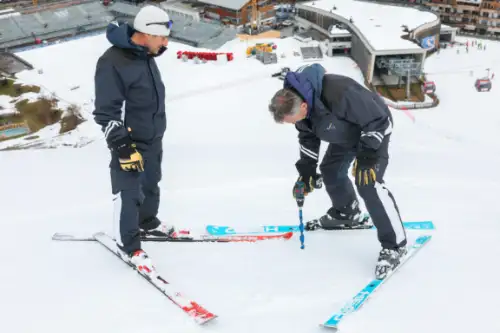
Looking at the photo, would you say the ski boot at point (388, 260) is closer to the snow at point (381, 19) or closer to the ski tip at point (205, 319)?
the ski tip at point (205, 319)

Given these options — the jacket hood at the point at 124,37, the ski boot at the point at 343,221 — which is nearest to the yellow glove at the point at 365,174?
the ski boot at the point at 343,221

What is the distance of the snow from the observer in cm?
3000

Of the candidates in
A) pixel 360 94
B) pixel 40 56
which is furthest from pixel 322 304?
pixel 40 56

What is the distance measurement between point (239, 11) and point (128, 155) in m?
39.4

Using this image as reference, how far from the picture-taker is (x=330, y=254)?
475cm

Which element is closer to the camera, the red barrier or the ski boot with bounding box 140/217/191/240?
the ski boot with bounding box 140/217/191/240

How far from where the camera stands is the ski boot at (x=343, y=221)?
5.27m

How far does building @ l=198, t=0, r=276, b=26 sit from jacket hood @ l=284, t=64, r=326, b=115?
38.8 metres

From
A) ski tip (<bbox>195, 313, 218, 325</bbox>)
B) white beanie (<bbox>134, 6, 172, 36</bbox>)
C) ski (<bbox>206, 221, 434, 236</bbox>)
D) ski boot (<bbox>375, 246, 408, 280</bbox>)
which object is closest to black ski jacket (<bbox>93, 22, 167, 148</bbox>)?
white beanie (<bbox>134, 6, 172, 36</bbox>)

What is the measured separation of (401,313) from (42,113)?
2318cm

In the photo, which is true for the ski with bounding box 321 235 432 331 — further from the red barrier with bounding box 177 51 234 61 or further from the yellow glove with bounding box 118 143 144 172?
the red barrier with bounding box 177 51 234 61

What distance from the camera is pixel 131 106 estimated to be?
14.2 ft

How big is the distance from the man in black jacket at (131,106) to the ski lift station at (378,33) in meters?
24.7

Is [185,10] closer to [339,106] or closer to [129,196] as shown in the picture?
[129,196]
